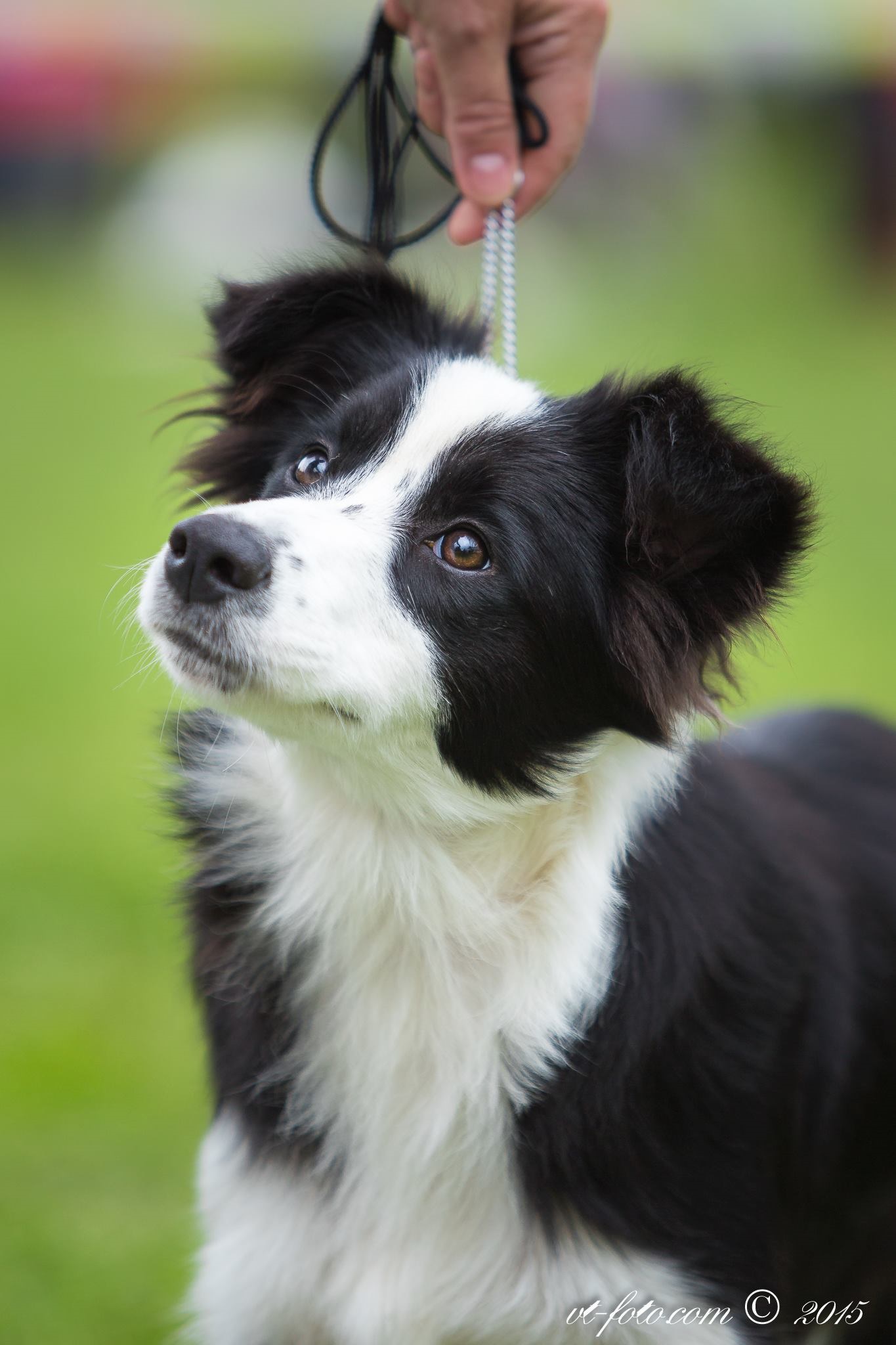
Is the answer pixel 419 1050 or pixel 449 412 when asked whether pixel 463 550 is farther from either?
pixel 419 1050

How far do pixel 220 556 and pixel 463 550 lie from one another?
1.76 feet

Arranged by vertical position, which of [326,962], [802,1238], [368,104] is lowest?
[802,1238]

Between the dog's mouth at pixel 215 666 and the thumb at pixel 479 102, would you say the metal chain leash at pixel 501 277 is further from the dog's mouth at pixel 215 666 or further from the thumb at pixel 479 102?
the dog's mouth at pixel 215 666

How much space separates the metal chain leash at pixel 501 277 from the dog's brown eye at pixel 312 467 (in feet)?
1.87

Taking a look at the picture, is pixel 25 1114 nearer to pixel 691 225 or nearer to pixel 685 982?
pixel 685 982

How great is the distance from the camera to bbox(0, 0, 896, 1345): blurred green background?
439 centimetres

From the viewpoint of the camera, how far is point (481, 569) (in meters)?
2.88

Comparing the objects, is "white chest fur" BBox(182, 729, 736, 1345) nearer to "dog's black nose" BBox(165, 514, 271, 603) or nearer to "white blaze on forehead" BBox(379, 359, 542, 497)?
"dog's black nose" BBox(165, 514, 271, 603)

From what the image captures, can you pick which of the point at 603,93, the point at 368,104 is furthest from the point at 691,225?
the point at 368,104

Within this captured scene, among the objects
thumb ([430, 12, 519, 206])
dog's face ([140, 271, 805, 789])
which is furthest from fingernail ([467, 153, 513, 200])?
dog's face ([140, 271, 805, 789])

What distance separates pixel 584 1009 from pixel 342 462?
4.05ft

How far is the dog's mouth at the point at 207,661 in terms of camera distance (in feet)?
8.57

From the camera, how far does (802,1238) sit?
3316 mm

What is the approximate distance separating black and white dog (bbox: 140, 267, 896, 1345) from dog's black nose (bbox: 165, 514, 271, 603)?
1.4 inches
